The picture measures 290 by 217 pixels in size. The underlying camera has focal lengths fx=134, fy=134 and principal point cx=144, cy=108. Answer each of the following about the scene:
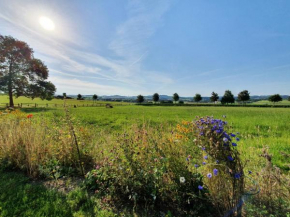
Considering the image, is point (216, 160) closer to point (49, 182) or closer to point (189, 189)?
point (189, 189)

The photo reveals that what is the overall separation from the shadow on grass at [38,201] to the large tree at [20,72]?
32116mm

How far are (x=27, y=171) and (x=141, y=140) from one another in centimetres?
285

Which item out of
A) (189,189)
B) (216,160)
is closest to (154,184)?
(189,189)

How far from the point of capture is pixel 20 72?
26953mm

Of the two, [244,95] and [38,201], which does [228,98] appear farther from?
[38,201]

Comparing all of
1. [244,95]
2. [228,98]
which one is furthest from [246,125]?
[244,95]

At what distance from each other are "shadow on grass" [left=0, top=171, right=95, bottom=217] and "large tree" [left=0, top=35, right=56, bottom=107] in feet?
105

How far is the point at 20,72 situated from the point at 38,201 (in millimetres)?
34863

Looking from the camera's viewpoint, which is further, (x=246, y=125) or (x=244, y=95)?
(x=244, y=95)

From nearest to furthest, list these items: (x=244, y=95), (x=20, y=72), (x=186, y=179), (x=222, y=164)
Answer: (x=222, y=164) → (x=186, y=179) → (x=20, y=72) → (x=244, y=95)

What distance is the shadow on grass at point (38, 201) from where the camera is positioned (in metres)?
2.14

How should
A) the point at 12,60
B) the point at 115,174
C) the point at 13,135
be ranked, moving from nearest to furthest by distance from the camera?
1. the point at 115,174
2. the point at 13,135
3. the point at 12,60

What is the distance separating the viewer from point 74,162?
133 inches

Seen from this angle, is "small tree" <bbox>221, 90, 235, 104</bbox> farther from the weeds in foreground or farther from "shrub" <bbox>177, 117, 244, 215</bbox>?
"shrub" <bbox>177, 117, 244, 215</bbox>
